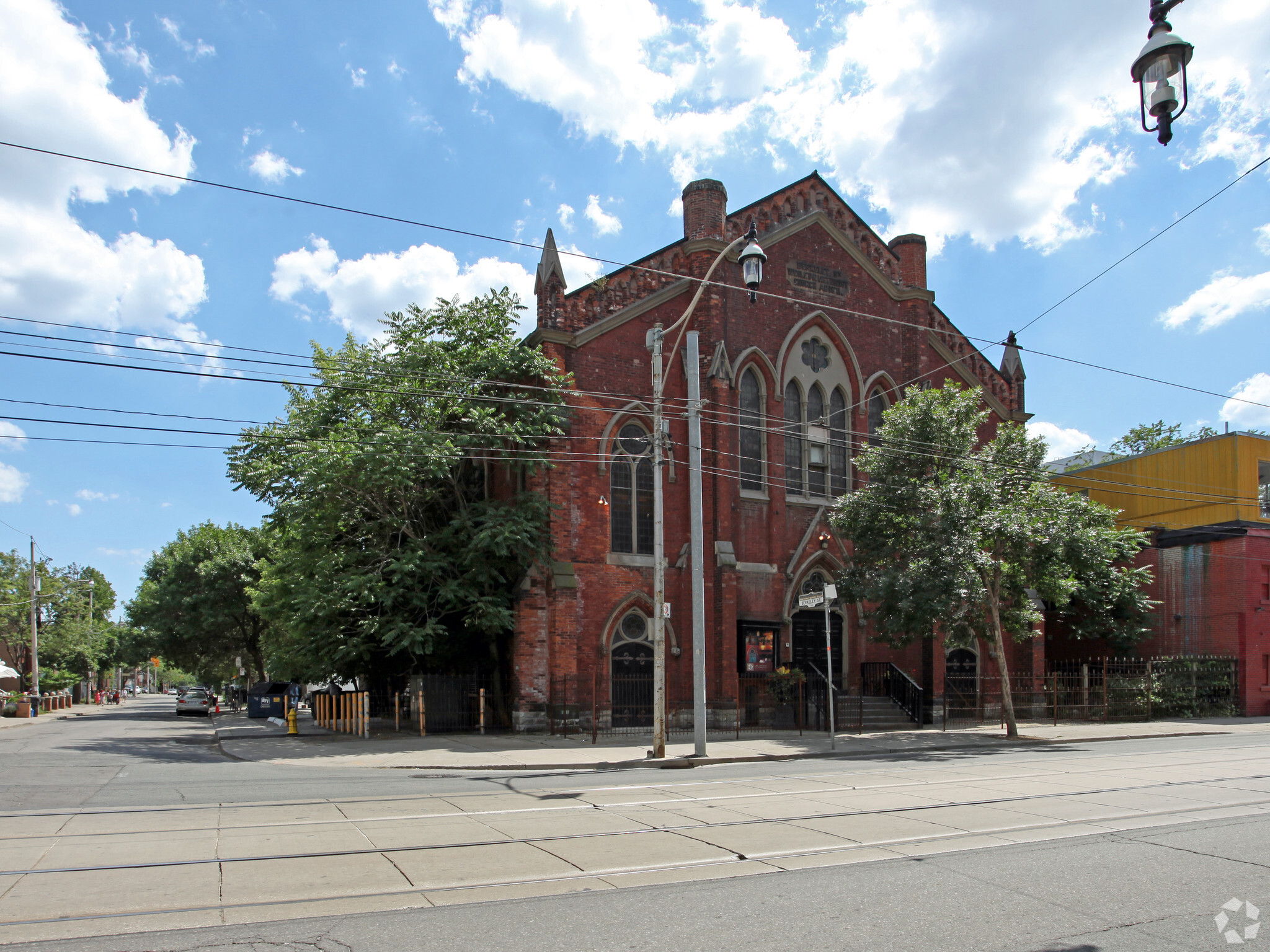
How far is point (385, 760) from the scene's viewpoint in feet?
55.4

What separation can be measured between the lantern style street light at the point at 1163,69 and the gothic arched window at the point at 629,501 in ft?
56.7

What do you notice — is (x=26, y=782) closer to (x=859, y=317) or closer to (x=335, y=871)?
(x=335, y=871)

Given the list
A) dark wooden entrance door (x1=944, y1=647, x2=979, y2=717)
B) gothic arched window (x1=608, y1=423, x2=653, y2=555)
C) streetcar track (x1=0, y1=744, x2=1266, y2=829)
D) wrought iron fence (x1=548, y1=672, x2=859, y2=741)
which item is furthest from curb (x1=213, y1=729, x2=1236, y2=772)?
gothic arched window (x1=608, y1=423, x2=653, y2=555)

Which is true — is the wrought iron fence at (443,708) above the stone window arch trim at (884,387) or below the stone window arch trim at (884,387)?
below

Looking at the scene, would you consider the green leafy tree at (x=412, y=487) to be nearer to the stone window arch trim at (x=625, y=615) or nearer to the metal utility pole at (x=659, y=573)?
the stone window arch trim at (x=625, y=615)

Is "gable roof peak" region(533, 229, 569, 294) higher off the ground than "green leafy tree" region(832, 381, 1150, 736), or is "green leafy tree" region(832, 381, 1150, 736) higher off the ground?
"gable roof peak" region(533, 229, 569, 294)

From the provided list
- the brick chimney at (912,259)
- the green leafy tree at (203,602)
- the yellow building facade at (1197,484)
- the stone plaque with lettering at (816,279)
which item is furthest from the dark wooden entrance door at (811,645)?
the green leafy tree at (203,602)

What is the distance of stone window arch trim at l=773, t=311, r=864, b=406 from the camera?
26.1 m

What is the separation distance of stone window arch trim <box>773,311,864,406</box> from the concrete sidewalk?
9.65 metres

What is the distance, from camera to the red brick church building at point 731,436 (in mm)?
22750

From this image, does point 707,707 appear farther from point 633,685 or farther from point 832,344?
point 832,344

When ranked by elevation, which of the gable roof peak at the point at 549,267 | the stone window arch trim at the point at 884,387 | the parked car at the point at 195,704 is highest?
the gable roof peak at the point at 549,267

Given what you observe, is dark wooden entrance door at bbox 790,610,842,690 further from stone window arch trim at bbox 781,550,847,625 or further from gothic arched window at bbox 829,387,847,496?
gothic arched window at bbox 829,387,847,496

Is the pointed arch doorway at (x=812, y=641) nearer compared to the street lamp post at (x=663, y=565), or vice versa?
the street lamp post at (x=663, y=565)
